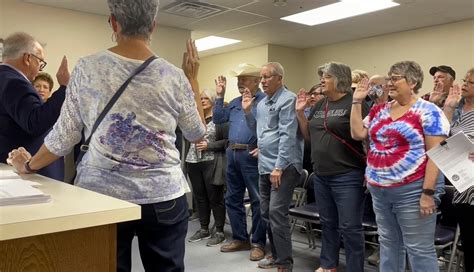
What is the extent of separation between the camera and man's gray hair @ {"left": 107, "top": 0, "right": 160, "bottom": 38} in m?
1.27

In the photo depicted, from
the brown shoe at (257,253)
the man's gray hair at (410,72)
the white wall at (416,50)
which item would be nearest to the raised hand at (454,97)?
the man's gray hair at (410,72)

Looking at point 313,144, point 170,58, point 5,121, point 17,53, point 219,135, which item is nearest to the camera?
point 5,121

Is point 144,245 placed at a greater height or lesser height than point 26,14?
lesser

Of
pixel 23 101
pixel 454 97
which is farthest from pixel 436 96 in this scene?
pixel 23 101

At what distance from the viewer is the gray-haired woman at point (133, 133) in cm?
125

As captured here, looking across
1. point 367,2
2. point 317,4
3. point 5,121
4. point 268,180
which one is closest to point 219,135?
point 268,180

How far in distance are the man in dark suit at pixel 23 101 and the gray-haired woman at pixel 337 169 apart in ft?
5.23

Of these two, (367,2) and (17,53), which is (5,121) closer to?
(17,53)

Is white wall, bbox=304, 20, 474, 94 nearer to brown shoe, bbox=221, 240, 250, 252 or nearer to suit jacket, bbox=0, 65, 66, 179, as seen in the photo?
brown shoe, bbox=221, 240, 250, 252

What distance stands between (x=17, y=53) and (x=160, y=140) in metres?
0.99

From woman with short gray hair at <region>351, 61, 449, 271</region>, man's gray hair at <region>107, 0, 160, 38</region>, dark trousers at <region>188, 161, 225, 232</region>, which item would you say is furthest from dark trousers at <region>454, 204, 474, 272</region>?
dark trousers at <region>188, 161, 225, 232</region>

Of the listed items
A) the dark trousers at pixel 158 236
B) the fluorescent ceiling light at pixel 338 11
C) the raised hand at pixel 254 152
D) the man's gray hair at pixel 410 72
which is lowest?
the dark trousers at pixel 158 236

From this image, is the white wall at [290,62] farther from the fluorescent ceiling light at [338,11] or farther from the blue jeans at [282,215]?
the blue jeans at [282,215]

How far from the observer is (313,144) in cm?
279
